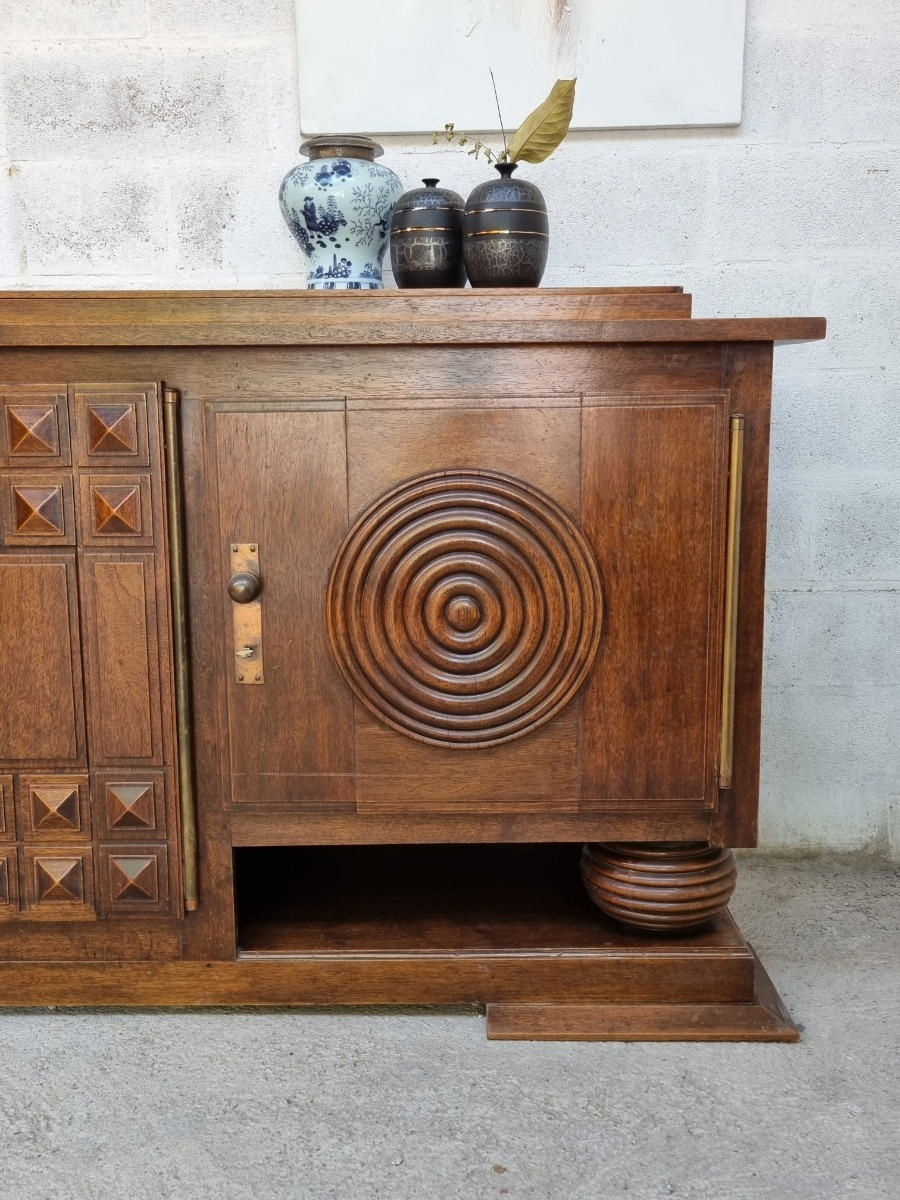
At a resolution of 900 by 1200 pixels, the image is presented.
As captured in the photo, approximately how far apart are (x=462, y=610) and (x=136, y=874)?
0.58 metres

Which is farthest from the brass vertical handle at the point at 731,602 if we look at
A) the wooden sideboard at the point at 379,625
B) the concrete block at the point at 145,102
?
the concrete block at the point at 145,102

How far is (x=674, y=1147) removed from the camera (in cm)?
116

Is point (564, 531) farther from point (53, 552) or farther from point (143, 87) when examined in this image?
point (143, 87)

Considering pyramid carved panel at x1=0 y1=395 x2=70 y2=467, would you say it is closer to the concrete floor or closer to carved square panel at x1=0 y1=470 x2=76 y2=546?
carved square panel at x1=0 y1=470 x2=76 y2=546

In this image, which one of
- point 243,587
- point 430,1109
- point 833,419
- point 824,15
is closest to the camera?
point 430,1109

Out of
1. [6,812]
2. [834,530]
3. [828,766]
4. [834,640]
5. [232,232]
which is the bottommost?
→ [828,766]

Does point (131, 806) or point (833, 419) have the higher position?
point (833, 419)

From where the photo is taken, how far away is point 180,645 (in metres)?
1.36

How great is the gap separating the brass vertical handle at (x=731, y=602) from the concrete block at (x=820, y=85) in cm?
94

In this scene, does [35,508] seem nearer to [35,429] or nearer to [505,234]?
[35,429]

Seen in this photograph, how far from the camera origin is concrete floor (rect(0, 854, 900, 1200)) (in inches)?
43.7

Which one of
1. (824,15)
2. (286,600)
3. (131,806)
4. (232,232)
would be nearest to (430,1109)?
(131,806)

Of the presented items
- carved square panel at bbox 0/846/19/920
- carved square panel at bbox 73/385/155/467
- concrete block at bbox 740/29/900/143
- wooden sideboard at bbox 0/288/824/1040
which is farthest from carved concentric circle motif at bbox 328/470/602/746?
concrete block at bbox 740/29/900/143

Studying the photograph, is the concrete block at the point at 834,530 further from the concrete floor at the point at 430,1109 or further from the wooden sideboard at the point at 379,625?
the concrete floor at the point at 430,1109
